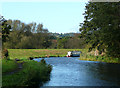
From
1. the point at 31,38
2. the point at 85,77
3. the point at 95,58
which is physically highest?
the point at 31,38

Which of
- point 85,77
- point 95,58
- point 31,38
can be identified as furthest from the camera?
point 31,38

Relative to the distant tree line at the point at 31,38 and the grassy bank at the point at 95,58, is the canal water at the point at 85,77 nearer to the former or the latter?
the grassy bank at the point at 95,58

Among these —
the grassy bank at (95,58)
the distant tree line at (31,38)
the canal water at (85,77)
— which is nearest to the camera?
the canal water at (85,77)

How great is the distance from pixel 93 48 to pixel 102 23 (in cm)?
1377

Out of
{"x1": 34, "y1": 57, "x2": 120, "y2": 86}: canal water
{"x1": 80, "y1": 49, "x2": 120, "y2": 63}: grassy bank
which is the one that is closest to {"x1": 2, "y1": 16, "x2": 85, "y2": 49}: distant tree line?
{"x1": 80, "y1": 49, "x2": 120, "y2": 63}: grassy bank

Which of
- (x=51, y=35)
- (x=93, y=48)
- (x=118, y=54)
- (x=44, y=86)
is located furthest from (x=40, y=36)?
(x=44, y=86)

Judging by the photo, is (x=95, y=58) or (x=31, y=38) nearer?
(x=95, y=58)

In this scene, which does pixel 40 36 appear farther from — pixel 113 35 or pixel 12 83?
pixel 12 83

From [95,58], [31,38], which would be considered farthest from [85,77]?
[31,38]

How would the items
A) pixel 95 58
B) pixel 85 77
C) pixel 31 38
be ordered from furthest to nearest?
pixel 31 38, pixel 95 58, pixel 85 77

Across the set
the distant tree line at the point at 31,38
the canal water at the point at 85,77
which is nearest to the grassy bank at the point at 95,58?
the canal water at the point at 85,77

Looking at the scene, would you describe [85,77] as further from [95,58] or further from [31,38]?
[31,38]

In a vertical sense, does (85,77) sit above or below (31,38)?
below

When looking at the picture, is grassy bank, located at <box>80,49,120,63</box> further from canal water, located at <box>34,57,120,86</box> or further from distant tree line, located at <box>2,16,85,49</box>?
distant tree line, located at <box>2,16,85,49</box>
